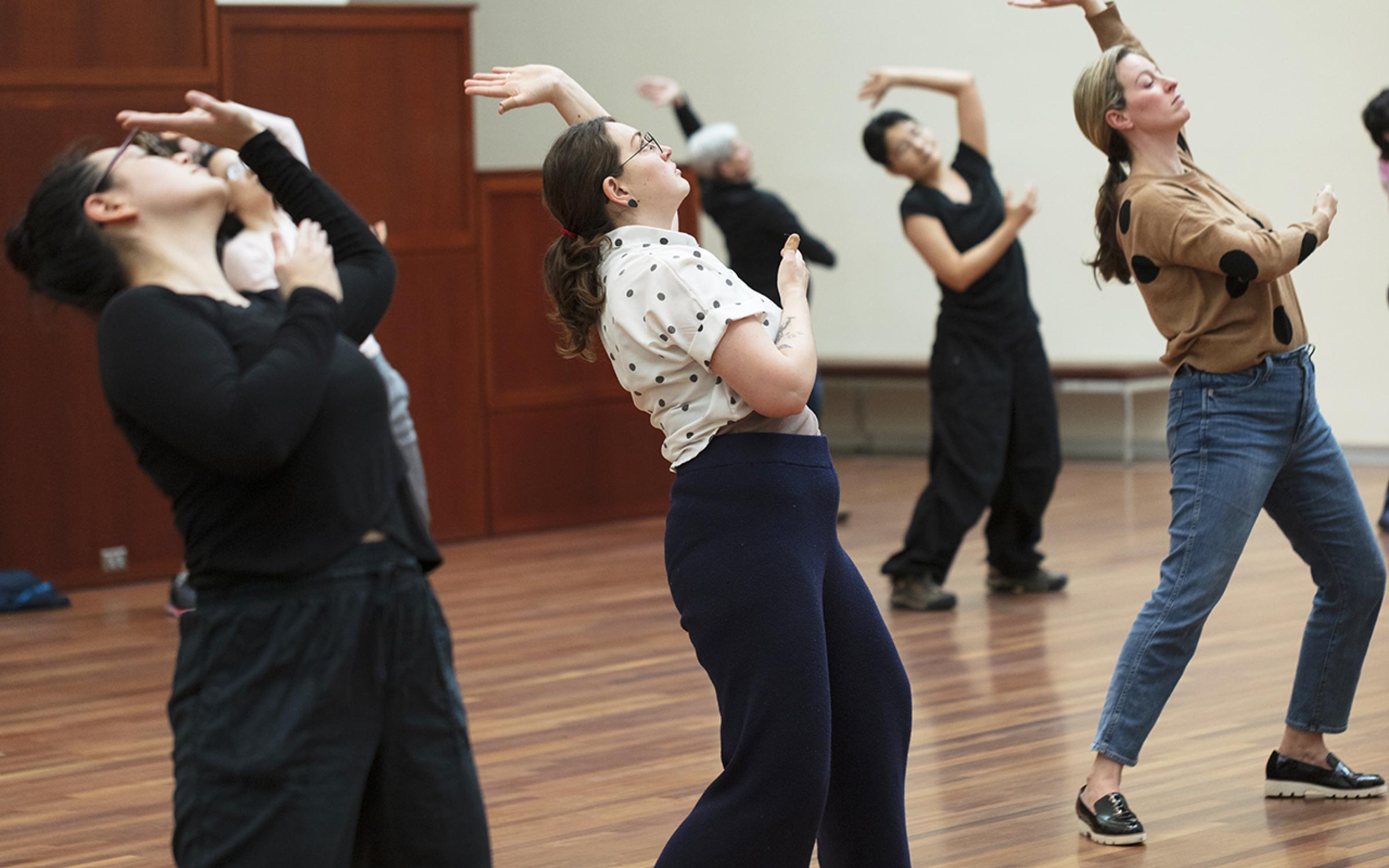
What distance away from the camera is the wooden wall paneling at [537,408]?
8.13 m

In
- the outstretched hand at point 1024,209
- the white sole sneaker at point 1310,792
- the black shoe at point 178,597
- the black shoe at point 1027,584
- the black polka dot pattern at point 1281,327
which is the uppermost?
the black polka dot pattern at point 1281,327

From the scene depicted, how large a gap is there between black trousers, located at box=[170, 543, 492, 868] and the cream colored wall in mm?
8196

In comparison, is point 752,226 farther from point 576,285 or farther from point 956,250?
point 576,285

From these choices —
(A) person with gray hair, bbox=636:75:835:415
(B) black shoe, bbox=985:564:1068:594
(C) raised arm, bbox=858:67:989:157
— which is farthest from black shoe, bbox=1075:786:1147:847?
(A) person with gray hair, bbox=636:75:835:415

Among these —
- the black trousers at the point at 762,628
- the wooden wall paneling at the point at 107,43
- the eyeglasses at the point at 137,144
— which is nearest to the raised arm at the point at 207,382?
the eyeglasses at the point at 137,144

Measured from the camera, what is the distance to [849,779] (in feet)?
8.62

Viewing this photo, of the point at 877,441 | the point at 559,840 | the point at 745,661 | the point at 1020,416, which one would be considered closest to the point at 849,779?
the point at 745,661

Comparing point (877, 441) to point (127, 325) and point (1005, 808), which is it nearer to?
point (1005, 808)

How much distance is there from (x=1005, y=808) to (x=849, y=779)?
3.83 ft

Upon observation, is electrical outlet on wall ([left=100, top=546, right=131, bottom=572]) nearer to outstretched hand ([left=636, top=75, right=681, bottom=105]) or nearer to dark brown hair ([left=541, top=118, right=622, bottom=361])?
outstretched hand ([left=636, top=75, right=681, bottom=105])

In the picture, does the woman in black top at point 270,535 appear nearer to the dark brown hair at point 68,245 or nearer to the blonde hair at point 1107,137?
the dark brown hair at point 68,245

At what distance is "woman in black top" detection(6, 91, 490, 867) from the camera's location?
6.56 feet

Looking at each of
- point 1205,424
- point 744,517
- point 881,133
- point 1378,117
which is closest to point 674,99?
point 881,133

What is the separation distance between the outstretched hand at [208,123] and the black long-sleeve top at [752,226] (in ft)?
15.8
